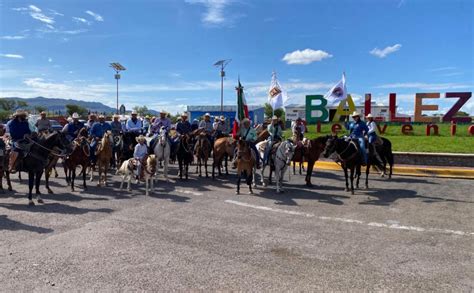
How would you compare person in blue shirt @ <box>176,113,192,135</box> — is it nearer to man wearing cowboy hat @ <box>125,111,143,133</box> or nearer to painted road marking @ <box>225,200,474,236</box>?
man wearing cowboy hat @ <box>125,111,143,133</box>

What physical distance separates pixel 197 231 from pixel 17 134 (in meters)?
6.81

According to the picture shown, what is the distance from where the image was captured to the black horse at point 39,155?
31.1 feet

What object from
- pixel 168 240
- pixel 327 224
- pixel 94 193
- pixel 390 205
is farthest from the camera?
pixel 94 193

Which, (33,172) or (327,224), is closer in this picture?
(327,224)

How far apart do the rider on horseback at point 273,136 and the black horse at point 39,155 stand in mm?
6567

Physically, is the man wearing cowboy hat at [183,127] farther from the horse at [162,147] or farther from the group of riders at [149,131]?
the horse at [162,147]

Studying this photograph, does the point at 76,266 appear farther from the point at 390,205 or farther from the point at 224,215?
the point at 390,205

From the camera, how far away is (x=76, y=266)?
5.28 meters

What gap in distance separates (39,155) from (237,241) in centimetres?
670

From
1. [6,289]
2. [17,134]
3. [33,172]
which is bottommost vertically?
[6,289]

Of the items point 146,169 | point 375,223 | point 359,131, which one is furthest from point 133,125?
point 375,223

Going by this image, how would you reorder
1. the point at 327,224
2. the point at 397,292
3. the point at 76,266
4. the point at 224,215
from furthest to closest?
the point at 224,215 < the point at 327,224 < the point at 76,266 < the point at 397,292

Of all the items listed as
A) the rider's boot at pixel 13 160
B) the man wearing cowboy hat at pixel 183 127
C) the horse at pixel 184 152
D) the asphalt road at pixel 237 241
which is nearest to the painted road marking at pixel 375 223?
the asphalt road at pixel 237 241

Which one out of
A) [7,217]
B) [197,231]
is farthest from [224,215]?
[7,217]
